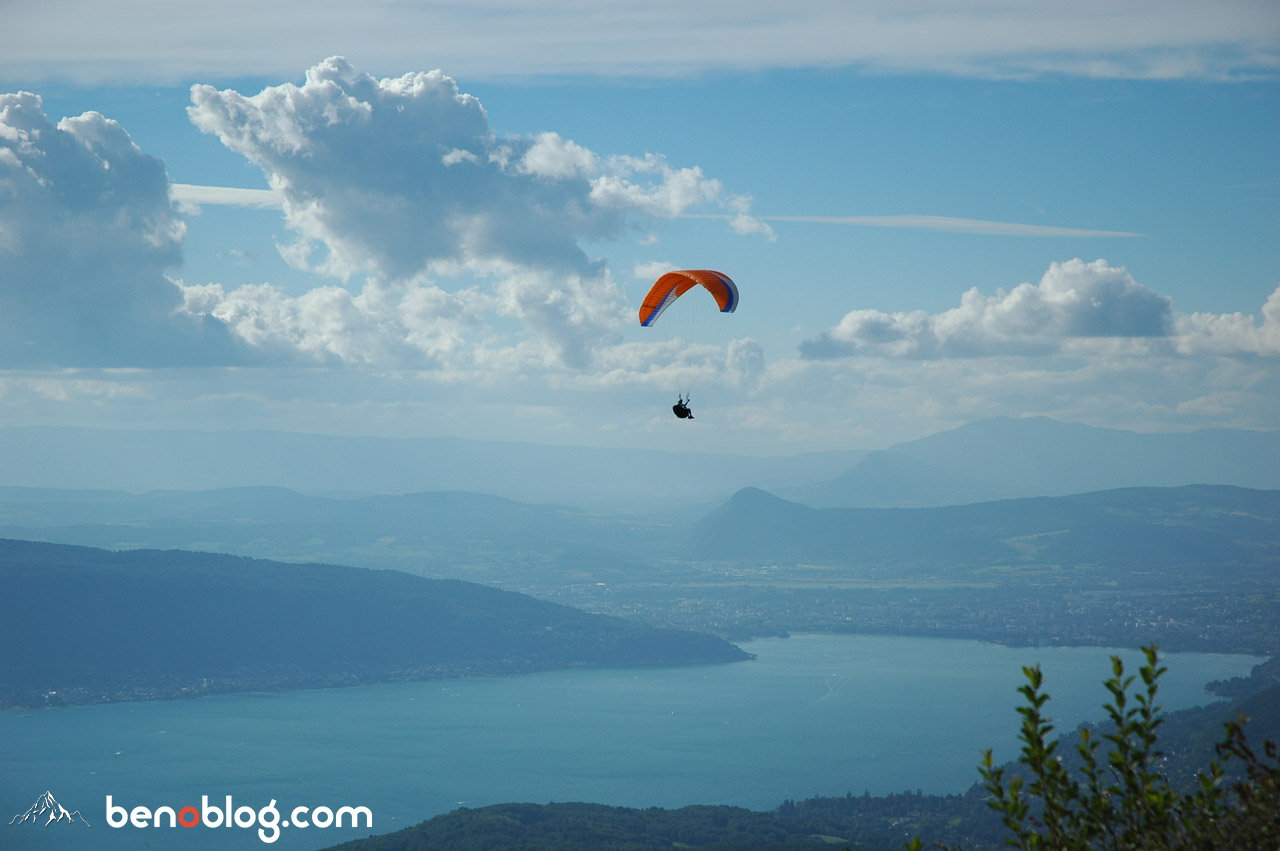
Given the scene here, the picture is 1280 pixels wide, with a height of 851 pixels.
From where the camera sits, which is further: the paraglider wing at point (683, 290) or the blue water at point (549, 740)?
the blue water at point (549, 740)

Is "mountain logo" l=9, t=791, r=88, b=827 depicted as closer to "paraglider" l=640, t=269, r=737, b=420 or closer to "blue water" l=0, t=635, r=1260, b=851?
"blue water" l=0, t=635, r=1260, b=851

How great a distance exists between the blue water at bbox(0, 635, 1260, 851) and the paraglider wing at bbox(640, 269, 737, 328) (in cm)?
5901

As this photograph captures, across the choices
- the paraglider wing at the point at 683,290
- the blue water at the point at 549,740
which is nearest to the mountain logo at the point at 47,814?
the blue water at the point at 549,740

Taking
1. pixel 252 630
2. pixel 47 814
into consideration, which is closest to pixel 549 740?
pixel 47 814

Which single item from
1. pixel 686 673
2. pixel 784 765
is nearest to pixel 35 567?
pixel 686 673

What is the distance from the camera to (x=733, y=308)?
117 feet

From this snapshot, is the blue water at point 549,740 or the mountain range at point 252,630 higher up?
the mountain range at point 252,630

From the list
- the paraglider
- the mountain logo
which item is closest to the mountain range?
the mountain logo

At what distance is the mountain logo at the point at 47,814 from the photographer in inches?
3255

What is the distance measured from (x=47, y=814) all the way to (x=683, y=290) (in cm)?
8094

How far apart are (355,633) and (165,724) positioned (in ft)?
169

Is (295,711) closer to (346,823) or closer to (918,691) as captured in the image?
(346,823)

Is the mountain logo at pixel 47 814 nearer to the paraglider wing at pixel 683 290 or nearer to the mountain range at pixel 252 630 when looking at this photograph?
the mountain range at pixel 252 630

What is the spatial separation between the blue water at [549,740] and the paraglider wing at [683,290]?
59006 mm
